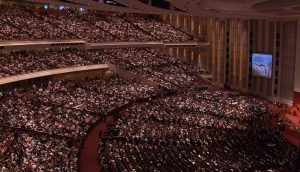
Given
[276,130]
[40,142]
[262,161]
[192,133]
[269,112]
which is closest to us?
[262,161]

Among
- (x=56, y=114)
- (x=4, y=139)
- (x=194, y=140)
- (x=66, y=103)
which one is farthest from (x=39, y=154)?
(x=66, y=103)

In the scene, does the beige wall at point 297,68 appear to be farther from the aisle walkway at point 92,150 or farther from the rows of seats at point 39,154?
the rows of seats at point 39,154

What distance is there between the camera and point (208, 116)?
33.6 meters

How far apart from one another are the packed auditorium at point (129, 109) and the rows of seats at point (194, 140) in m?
0.07

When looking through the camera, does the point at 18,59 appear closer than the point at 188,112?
No

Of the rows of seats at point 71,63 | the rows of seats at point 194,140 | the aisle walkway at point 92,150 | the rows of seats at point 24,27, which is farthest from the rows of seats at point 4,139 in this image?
the rows of seats at point 24,27

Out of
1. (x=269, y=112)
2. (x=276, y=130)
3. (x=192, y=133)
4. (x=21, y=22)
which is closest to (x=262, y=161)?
(x=192, y=133)

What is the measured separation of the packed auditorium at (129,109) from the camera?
2306cm

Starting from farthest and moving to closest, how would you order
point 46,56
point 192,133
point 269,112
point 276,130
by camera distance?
point 46,56
point 269,112
point 276,130
point 192,133

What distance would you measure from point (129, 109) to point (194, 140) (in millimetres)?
10212

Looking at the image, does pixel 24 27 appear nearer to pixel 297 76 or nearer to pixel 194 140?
pixel 194 140

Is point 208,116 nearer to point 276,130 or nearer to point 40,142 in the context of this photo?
point 276,130

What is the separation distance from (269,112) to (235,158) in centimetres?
1616

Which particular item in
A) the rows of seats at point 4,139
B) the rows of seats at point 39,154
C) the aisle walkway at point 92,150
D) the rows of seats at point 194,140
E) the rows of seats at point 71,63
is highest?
the rows of seats at point 71,63
